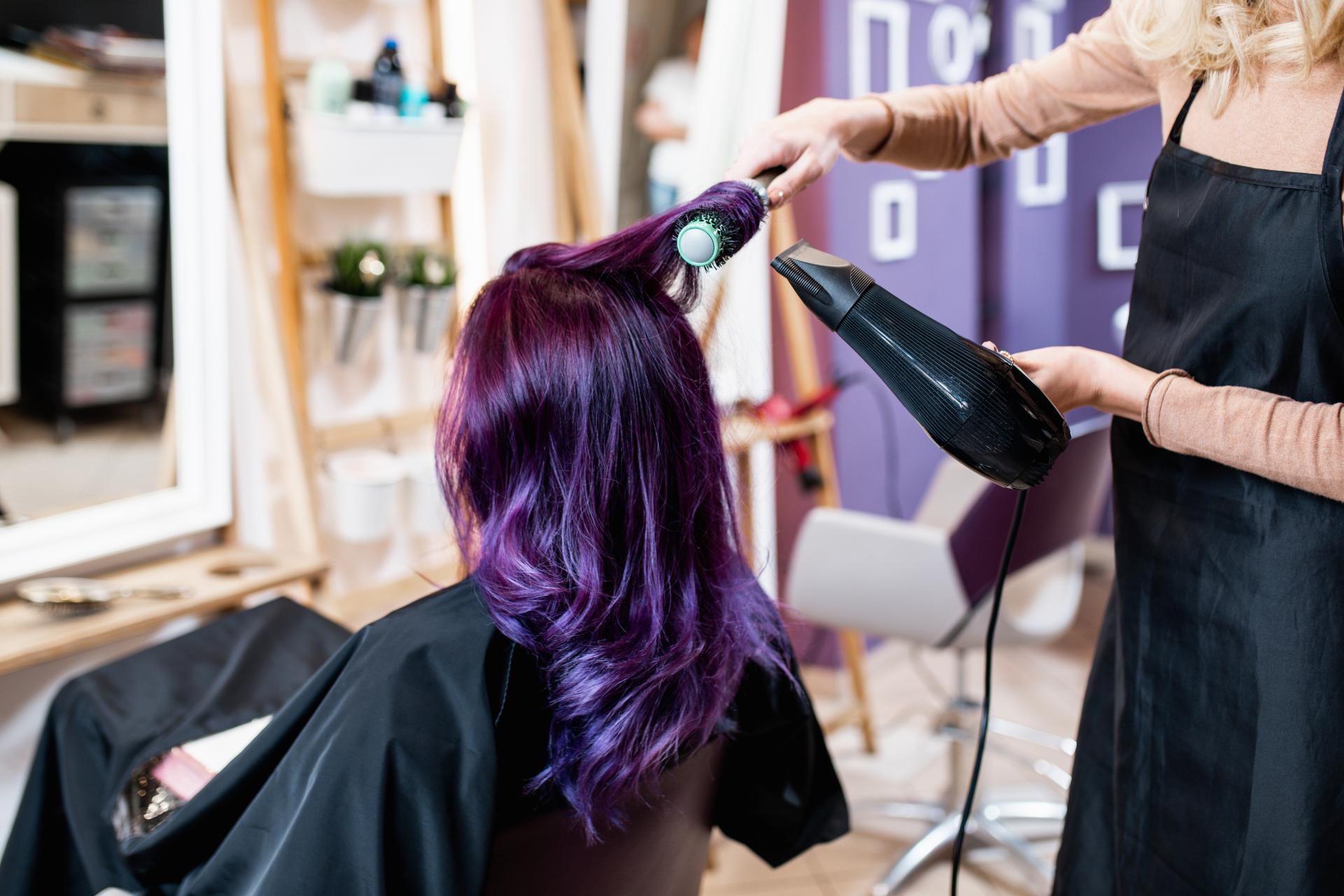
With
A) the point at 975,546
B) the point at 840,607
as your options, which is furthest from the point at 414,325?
the point at 975,546

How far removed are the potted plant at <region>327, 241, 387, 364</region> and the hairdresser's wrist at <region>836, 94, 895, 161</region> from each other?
953 millimetres

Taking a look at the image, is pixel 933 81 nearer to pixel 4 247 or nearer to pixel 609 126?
pixel 609 126

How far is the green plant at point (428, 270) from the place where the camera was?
6.52 feet

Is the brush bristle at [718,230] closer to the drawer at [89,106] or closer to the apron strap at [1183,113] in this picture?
the apron strap at [1183,113]

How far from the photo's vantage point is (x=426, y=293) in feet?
6.58

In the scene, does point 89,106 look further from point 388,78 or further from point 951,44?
point 951,44

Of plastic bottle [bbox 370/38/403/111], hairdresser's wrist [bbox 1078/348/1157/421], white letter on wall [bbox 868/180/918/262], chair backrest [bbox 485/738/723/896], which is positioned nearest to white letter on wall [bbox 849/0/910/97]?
white letter on wall [bbox 868/180/918/262]

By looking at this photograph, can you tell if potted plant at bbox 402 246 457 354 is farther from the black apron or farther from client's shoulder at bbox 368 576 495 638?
the black apron

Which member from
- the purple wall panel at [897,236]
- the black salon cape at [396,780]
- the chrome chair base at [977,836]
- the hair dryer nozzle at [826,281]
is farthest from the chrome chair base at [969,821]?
the hair dryer nozzle at [826,281]

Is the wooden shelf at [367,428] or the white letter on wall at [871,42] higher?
the white letter on wall at [871,42]

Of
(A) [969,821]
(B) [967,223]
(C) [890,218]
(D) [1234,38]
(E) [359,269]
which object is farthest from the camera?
(B) [967,223]

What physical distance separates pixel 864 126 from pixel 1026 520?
3.17 feet

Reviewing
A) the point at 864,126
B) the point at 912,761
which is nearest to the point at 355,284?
the point at 864,126

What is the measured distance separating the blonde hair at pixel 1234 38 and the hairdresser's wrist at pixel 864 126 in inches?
10.1
